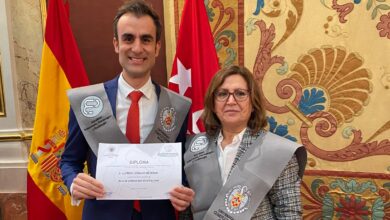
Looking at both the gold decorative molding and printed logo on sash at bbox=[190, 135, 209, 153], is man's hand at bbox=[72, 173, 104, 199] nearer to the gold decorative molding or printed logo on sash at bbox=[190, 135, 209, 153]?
printed logo on sash at bbox=[190, 135, 209, 153]

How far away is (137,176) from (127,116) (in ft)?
0.80

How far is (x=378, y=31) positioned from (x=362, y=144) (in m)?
0.55

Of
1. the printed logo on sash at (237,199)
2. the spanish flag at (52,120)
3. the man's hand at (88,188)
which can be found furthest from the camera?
the spanish flag at (52,120)

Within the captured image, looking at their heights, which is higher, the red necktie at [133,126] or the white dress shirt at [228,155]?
the red necktie at [133,126]

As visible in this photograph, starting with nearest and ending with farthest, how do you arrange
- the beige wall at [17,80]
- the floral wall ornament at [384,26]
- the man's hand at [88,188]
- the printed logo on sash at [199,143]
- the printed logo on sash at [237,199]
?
the man's hand at [88,188] → the printed logo on sash at [237,199] → the printed logo on sash at [199,143] → the floral wall ornament at [384,26] → the beige wall at [17,80]

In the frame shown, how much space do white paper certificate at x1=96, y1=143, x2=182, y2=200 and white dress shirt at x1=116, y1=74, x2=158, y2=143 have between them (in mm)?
153

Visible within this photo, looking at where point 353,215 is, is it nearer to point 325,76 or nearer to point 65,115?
point 325,76

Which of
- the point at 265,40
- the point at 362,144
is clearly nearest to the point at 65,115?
the point at 265,40

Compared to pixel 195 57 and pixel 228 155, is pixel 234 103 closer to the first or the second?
pixel 228 155

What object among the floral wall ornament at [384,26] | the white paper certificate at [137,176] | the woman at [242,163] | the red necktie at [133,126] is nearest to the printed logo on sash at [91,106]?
the red necktie at [133,126]

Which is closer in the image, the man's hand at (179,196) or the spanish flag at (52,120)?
the man's hand at (179,196)

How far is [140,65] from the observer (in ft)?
3.76

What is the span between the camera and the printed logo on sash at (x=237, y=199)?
1.10m

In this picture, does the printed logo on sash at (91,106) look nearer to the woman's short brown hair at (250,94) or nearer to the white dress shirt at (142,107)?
the white dress shirt at (142,107)
